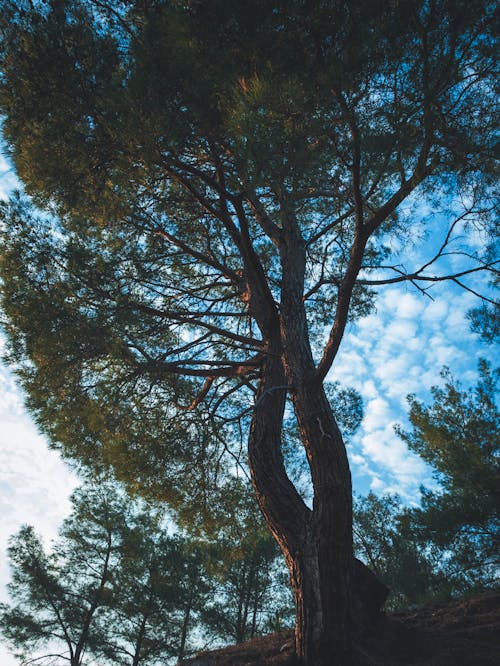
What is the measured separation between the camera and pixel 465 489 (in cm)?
692

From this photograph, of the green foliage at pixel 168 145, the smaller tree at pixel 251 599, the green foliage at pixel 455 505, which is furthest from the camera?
Answer: the smaller tree at pixel 251 599

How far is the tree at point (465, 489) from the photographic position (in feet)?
21.3

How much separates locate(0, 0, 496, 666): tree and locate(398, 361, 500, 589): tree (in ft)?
13.5

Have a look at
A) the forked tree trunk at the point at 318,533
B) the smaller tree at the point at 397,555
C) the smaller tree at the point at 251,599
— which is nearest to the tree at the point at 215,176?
the forked tree trunk at the point at 318,533

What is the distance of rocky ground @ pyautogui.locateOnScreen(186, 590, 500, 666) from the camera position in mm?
2781

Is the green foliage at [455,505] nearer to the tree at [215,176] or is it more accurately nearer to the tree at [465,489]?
the tree at [465,489]

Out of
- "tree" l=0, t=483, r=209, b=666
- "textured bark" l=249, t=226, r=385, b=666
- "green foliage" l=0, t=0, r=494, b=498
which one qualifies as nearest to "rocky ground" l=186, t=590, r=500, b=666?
"textured bark" l=249, t=226, r=385, b=666

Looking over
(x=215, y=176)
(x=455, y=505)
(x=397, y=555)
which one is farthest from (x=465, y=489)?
(x=215, y=176)

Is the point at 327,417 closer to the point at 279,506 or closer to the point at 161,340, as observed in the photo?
the point at 279,506

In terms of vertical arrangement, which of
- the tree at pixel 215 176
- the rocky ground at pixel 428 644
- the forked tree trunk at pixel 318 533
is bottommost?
the rocky ground at pixel 428 644

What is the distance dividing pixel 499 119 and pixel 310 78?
157 centimetres

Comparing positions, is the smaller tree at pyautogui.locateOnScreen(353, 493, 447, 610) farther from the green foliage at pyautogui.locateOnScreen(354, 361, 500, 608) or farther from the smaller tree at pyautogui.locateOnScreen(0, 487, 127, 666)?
the smaller tree at pyautogui.locateOnScreen(0, 487, 127, 666)

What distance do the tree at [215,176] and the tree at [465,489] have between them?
4112 mm

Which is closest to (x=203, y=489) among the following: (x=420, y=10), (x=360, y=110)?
(x=360, y=110)
